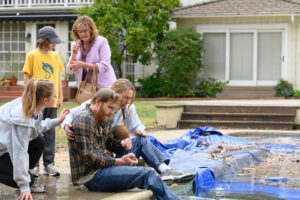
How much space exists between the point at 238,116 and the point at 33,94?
930 centimetres

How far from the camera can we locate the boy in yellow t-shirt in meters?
5.39

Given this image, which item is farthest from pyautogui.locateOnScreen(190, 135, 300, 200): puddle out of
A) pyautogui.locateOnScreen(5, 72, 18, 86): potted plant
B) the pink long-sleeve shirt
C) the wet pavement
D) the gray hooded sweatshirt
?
pyautogui.locateOnScreen(5, 72, 18, 86): potted plant

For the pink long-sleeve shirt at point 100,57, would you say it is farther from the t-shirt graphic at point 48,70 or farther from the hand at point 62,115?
the hand at point 62,115

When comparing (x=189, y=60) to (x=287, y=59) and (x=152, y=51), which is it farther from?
(x=287, y=59)

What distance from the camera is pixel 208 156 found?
22.3 ft

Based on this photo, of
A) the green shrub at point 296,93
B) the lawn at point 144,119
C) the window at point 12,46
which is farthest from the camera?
the window at point 12,46

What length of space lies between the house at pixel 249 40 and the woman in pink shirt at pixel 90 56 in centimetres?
1487

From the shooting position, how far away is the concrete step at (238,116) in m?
12.3

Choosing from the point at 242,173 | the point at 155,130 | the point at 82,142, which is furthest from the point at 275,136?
the point at 82,142

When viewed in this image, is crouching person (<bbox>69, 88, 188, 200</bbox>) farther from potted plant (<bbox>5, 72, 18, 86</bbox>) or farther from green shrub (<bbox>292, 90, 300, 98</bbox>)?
potted plant (<bbox>5, 72, 18, 86</bbox>)

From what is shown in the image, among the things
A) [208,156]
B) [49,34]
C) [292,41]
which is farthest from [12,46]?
[49,34]

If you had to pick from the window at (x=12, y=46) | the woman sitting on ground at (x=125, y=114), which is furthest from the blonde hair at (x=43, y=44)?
the window at (x=12, y=46)

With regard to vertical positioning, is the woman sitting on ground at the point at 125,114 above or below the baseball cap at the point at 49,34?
below

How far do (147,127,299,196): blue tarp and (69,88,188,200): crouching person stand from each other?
3.86 feet
